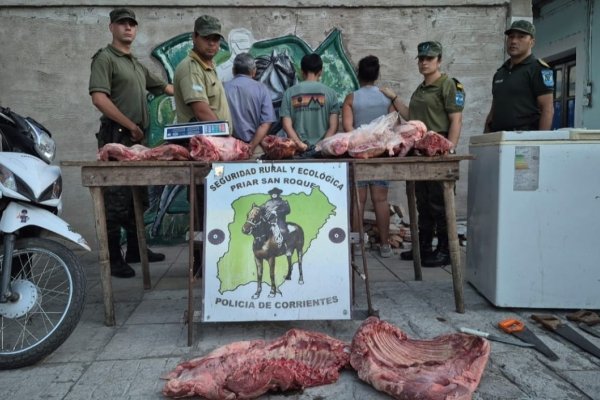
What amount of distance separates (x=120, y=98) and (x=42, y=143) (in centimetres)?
148

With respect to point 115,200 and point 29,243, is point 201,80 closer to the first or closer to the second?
point 115,200

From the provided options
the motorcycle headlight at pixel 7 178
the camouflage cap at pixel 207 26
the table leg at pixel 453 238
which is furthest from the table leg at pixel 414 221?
the motorcycle headlight at pixel 7 178

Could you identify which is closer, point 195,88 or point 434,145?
point 434,145

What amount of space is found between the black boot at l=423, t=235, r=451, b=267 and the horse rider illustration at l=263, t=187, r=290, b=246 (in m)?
2.41

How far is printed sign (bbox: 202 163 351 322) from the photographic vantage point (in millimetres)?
3314

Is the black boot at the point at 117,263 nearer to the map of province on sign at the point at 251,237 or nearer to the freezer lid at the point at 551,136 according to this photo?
the map of province on sign at the point at 251,237

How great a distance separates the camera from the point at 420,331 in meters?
3.46

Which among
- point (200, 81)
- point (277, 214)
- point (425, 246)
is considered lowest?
point (425, 246)

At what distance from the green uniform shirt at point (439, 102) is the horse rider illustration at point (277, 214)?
7.45 ft

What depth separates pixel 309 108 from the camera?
5.42 metres

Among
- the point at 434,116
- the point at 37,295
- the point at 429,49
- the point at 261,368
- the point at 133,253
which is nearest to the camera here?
the point at 261,368

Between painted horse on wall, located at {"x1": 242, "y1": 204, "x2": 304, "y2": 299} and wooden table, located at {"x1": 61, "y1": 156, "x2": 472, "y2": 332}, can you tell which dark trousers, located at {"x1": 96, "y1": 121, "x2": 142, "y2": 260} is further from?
painted horse on wall, located at {"x1": 242, "y1": 204, "x2": 304, "y2": 299}

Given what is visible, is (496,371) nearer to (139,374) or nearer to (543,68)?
(139,374)

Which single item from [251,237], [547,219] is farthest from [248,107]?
[547,219]
